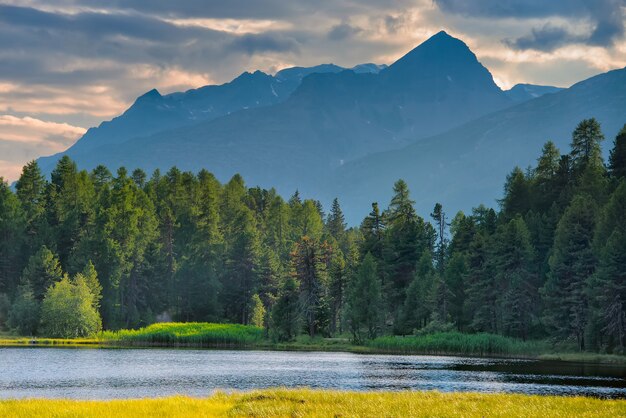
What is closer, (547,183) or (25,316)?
(25,316)

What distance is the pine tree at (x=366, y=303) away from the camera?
433 ft

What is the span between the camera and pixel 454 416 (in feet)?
136

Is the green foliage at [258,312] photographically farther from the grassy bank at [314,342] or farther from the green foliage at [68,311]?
the green foliage at [68,311]

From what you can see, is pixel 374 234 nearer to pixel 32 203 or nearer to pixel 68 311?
pixel 68 311

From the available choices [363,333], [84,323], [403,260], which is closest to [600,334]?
[363,333]

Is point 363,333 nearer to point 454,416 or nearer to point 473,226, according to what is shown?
point 473,226

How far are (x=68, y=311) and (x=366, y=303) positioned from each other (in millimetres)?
48439

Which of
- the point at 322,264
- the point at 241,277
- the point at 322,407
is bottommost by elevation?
the point at 322,407

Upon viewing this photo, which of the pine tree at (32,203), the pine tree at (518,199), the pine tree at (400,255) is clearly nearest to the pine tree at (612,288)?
the pine tree at (518,199)

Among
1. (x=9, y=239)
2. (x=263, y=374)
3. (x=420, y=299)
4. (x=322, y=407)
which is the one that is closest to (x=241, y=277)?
(x=420, y=299)

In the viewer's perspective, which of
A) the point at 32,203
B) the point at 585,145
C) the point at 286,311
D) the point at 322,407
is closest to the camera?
the point at 322,407

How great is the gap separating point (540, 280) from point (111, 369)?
72.0 metres

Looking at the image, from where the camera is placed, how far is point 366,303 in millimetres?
132375

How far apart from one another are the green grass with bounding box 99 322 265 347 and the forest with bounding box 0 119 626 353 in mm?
4124
